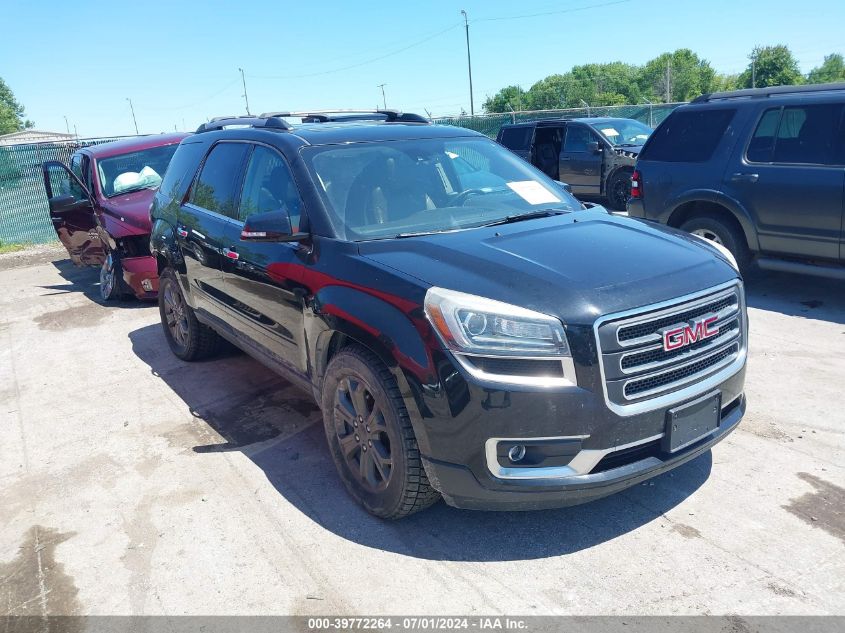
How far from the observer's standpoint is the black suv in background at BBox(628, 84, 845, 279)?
612 cm

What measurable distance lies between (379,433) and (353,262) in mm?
829

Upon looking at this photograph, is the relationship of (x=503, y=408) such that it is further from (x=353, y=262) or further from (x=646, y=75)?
(x=646, y=75)

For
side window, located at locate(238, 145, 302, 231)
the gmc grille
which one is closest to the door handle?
the gmc grille

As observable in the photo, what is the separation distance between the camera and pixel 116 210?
26.9 ft

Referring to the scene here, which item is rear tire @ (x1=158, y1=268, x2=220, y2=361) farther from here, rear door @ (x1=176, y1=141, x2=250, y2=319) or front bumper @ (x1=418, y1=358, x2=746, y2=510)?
front bumper @ (x1=418, y1=358, x2=746, y2=510)

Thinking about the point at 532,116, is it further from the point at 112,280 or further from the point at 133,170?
the point at 112,280

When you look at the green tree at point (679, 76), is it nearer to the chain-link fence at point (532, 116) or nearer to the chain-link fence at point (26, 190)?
the chain-link fence at point (532, 116)

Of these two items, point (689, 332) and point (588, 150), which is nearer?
point (689, 332)

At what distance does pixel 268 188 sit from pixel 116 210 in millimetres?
4848

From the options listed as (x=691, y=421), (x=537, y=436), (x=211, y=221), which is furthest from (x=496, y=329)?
(x=211, y=221)

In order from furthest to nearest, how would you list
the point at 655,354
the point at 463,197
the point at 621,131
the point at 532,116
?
the point at 532,116 → the point at 621,131 → the point at 463,197 → the point at 655,354

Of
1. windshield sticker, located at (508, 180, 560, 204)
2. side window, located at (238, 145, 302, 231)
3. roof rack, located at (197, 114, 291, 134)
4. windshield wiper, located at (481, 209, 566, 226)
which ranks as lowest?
windshield wiper, located at (481, 209, 566, 226)

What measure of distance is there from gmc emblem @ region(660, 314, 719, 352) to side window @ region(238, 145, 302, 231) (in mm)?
1973

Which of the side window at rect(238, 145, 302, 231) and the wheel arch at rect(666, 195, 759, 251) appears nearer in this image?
the side window at rect(238, 145, 302, 231)
